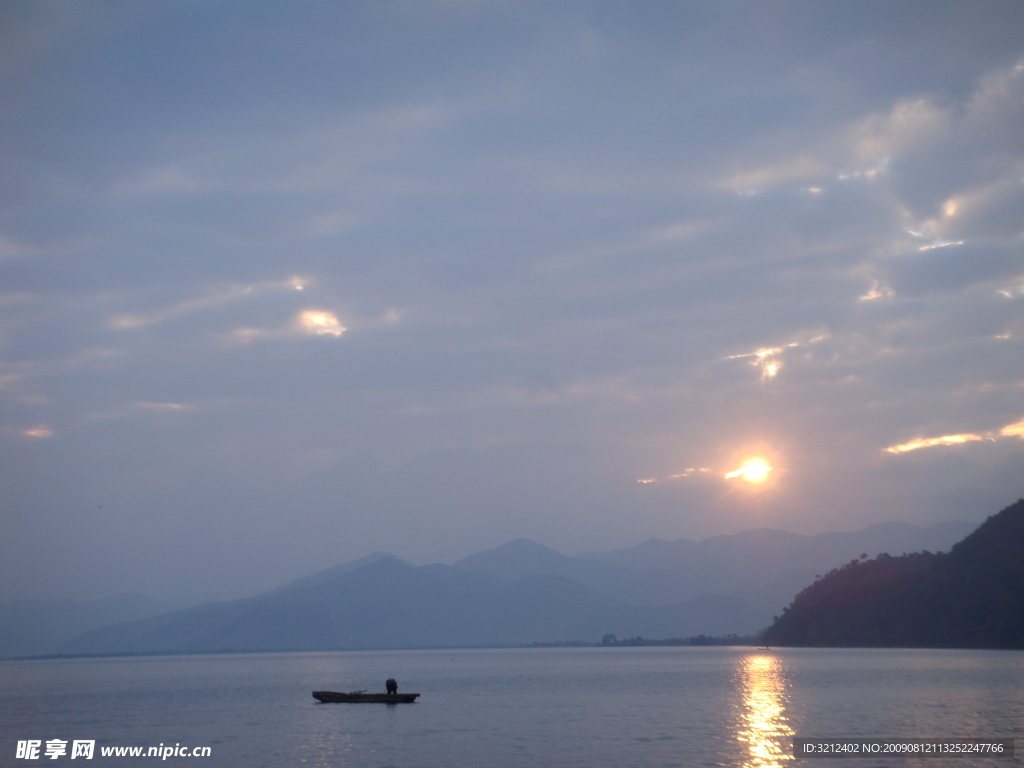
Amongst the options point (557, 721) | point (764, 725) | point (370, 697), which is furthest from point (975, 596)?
point (557, 721)

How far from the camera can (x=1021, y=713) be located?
55250 mm

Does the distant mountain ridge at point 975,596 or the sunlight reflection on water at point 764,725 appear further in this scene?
the distant mountain ridge at point 975,596

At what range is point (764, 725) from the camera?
2110 inches

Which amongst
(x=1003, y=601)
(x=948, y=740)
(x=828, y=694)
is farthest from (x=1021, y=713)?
(x=1003, y=601)

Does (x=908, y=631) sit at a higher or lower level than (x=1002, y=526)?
lower

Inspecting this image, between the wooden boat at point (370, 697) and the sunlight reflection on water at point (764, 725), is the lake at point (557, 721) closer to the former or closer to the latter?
the sunlight reflection on water at point (764, 725)

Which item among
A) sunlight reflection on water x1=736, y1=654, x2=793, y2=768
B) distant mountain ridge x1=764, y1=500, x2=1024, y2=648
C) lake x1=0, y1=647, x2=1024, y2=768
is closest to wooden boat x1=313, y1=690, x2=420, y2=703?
lake x1=0, y1=647, x2=1024, y2=768

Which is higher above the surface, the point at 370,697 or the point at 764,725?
the point at 764,725

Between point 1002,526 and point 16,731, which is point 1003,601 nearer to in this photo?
point 1002,526

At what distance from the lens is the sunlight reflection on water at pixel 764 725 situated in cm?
4131

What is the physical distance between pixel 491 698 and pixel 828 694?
A: 32.5 meters

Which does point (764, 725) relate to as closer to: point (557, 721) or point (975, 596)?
point (557, 721)

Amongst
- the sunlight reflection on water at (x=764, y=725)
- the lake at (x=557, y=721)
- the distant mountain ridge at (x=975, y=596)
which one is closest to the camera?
the sunlight reflection on water at (x=764, y=725)

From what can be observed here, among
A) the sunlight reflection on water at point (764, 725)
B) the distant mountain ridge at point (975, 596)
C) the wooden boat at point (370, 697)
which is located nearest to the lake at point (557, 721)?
the sunlight reflection on water at point (764, 725)
